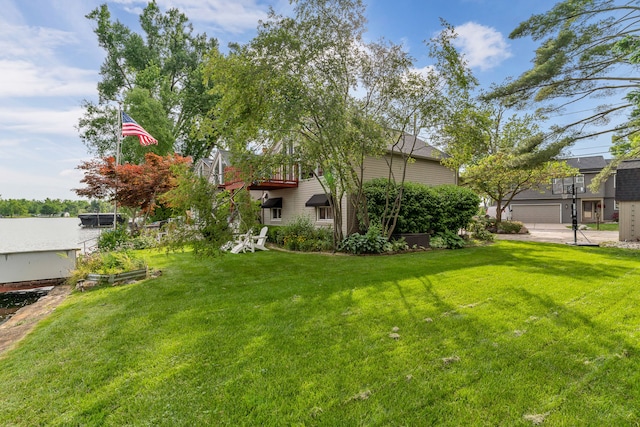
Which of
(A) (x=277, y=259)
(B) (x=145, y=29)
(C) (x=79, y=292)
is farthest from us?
(B) (x=145, y=29)

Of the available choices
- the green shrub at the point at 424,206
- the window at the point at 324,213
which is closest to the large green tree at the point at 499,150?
the green shrub at the point at 424,206

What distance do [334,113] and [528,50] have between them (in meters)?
10.3

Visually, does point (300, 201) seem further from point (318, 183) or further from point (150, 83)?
point (150, 83)

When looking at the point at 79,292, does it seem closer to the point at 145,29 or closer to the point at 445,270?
the point at 445,270

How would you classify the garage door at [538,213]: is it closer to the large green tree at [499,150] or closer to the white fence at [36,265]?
the large green tree at [499,150]

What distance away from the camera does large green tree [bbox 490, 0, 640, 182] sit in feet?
35.7

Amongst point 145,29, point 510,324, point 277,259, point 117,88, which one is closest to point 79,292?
point 277,259

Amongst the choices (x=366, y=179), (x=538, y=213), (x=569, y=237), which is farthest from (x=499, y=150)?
(x=538, y=213)

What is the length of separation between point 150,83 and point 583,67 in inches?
1065

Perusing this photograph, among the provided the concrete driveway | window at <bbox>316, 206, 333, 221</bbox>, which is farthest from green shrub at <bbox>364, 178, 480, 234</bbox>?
the concrete driveway

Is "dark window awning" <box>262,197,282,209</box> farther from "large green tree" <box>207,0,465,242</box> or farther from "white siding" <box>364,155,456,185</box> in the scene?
"large green tree" <box>207,0,465,242</box>

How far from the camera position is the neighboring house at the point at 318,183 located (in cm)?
1396

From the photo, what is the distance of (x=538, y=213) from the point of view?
32062mm

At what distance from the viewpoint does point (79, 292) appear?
264 inches
